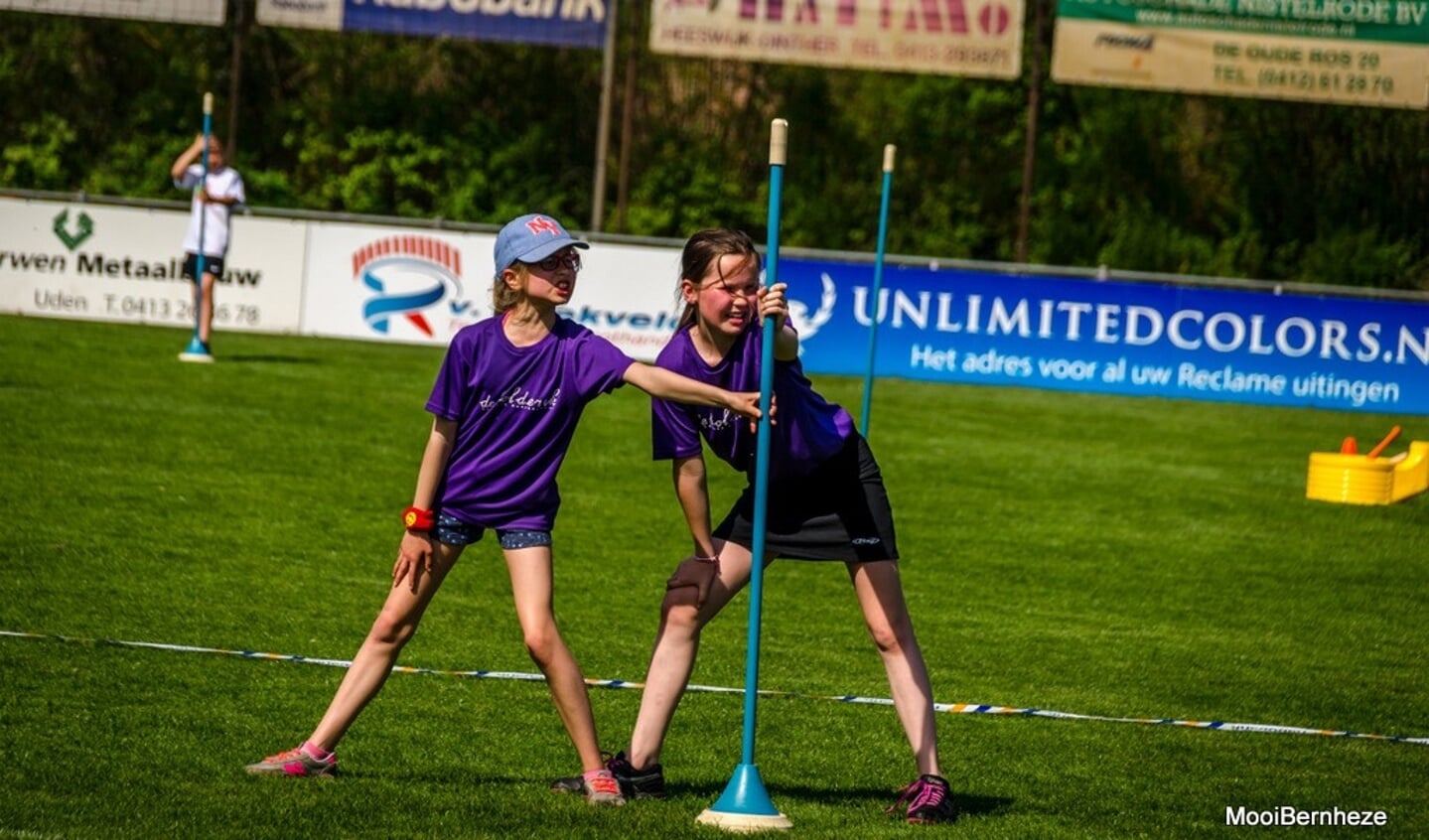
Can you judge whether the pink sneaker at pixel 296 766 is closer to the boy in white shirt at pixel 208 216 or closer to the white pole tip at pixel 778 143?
the white pole tip at pixel 778 143

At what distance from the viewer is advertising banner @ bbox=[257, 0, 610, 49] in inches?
1248

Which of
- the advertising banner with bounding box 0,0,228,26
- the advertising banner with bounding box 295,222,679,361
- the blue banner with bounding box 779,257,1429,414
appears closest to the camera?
the blue banner with bounding box 779,257,1429,414

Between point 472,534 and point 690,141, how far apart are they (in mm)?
37724

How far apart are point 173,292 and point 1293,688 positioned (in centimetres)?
1840

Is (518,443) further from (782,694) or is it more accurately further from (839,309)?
(839,309)

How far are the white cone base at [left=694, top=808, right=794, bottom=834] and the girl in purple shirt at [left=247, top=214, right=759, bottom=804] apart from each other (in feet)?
1.16

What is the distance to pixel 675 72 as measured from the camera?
43.8m

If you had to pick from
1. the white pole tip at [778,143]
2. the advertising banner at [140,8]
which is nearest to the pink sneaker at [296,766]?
the white pole tip at [778,143]

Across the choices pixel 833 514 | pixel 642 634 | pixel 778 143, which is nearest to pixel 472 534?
pixel 833 514

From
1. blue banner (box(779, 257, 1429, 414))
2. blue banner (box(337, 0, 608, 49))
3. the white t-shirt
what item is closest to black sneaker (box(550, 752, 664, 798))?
the white t-shirt

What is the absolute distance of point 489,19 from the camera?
31.8 m

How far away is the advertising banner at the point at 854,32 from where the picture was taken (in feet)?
102

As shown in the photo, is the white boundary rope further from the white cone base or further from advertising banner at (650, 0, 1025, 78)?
advertising banner at (650, 0, 1025, 78)

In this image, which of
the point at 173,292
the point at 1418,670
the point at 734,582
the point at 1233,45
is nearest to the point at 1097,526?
the point at 1418,670
